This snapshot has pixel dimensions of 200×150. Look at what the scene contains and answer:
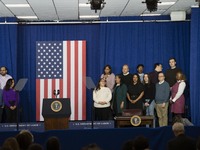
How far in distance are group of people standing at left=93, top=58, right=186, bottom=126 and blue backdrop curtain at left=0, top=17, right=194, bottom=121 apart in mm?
1824

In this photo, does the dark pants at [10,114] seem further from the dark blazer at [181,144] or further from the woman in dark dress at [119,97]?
the dark blazer at [181,144]

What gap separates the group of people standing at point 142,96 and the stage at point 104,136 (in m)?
3.43

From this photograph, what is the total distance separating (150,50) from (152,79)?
1648mm

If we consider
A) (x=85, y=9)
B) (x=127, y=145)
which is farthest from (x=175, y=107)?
(x=127, y=145)

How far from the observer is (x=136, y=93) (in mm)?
11133

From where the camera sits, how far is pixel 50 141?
5027 mm

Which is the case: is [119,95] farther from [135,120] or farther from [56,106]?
[56,106]

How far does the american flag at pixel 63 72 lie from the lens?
13250mm

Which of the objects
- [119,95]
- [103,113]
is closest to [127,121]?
[103,113]

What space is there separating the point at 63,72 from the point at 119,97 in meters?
2.74

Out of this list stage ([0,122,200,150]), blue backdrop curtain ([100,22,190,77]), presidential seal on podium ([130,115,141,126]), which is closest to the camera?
stage ([0,122,200,150])

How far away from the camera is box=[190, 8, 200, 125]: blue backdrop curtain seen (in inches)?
459

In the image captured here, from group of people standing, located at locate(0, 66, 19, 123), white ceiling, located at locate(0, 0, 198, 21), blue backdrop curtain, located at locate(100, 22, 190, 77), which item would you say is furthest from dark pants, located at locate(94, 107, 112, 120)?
white ceiling, located at locate(0, 0, 198, 21)

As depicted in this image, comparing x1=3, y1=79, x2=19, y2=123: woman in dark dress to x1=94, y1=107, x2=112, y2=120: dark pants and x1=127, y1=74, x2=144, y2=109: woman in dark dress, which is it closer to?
x1=94, y1=107, x2=112, y2=120: dark pants
